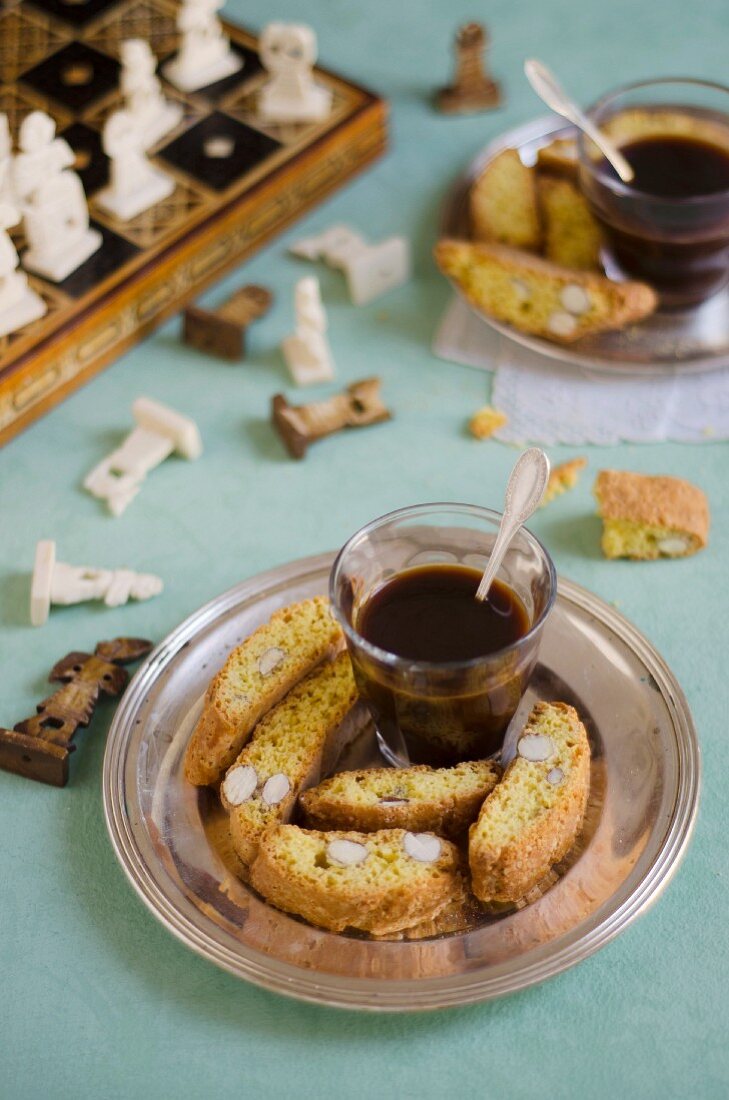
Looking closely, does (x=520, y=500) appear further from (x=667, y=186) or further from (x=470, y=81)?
(x=470, y=81)

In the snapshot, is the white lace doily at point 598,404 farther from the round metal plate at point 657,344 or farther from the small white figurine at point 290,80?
the small white figurine at point 290,80

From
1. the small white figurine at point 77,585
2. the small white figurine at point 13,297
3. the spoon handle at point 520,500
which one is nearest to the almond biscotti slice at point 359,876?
the spoon handle at point 520,500

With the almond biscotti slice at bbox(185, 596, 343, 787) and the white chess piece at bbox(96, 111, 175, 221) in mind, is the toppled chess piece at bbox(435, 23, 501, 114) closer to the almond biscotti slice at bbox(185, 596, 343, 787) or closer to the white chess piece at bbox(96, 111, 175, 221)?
the white chess piece at bbox(96, 111, 175, 221)

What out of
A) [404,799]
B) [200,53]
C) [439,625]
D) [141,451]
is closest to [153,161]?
[200,53]

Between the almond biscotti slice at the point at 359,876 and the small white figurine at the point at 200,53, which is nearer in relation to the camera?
the almond biscotti slice at the point at 359,876

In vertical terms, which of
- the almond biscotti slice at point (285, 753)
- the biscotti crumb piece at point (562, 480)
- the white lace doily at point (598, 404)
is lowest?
the almond biscotti slice at point (285, 753)

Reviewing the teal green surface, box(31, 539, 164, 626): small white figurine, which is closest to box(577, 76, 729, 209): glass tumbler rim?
the teal green surface

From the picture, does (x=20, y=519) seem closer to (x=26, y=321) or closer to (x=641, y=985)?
(x=26, y=321)
